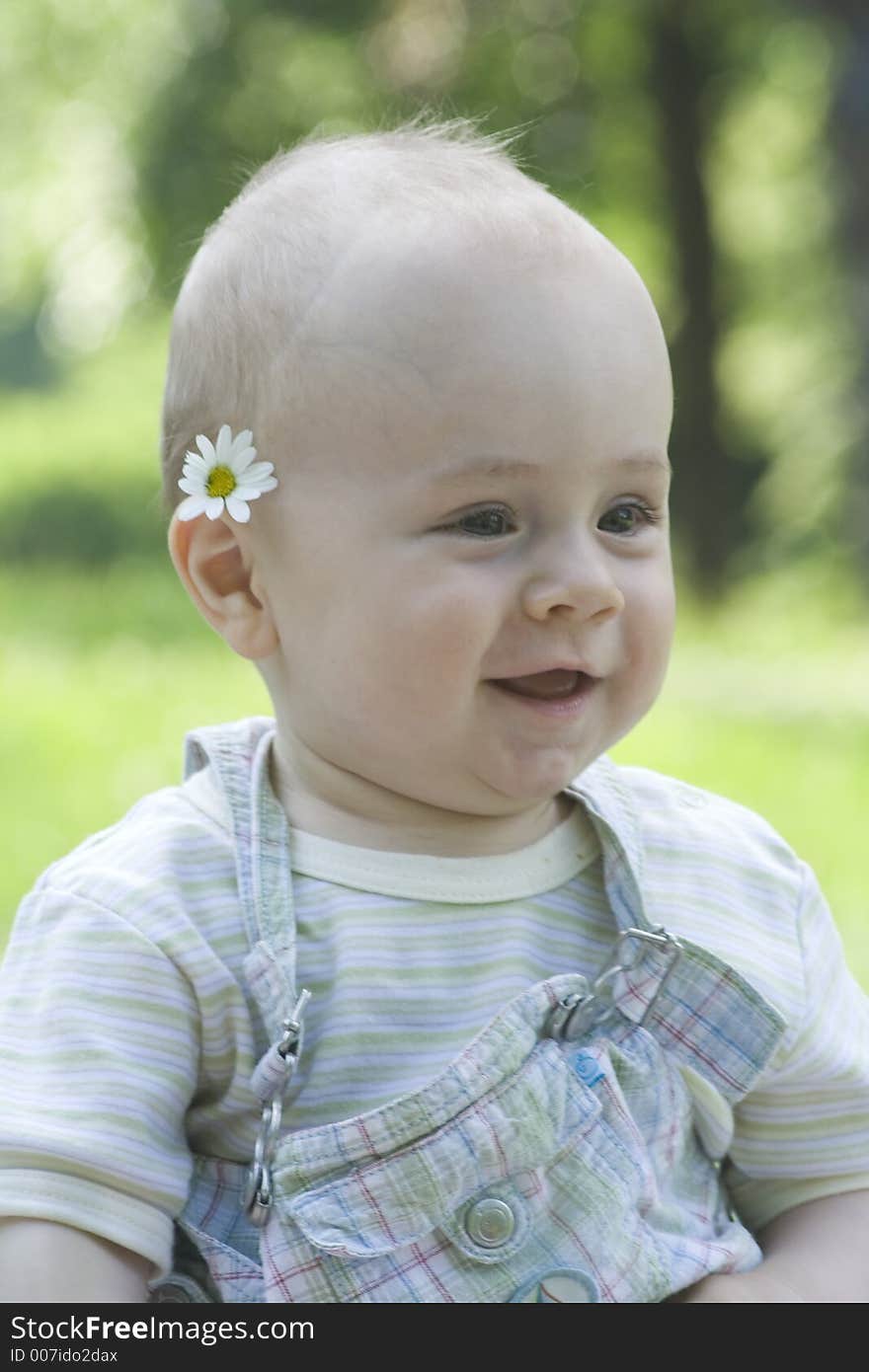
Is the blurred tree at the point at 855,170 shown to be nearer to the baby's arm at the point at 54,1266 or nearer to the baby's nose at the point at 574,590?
the baby's nose at the point at 574,590

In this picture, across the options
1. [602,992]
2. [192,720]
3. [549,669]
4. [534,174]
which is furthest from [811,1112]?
[534,174]

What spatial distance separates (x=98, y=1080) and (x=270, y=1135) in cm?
13

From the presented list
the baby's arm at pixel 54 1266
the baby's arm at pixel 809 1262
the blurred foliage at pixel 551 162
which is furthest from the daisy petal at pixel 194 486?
the blurred foliage at pixel 551 162

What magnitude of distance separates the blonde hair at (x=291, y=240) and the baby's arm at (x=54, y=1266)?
0.59 metres

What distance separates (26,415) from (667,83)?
165 inches

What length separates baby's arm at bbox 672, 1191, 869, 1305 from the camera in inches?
50.8

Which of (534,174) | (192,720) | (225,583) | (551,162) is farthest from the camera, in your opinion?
(551,162)

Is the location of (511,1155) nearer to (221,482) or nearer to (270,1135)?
(270,1135)

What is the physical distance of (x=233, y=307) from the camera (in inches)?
52.6

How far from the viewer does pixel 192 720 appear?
412cm

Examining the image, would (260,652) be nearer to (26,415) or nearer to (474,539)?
(474,539)

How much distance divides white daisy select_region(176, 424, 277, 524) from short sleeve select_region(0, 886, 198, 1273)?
32 centimetres

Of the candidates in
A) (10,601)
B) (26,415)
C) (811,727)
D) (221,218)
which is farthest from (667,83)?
(221,218)

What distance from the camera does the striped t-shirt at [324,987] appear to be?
1198mm
